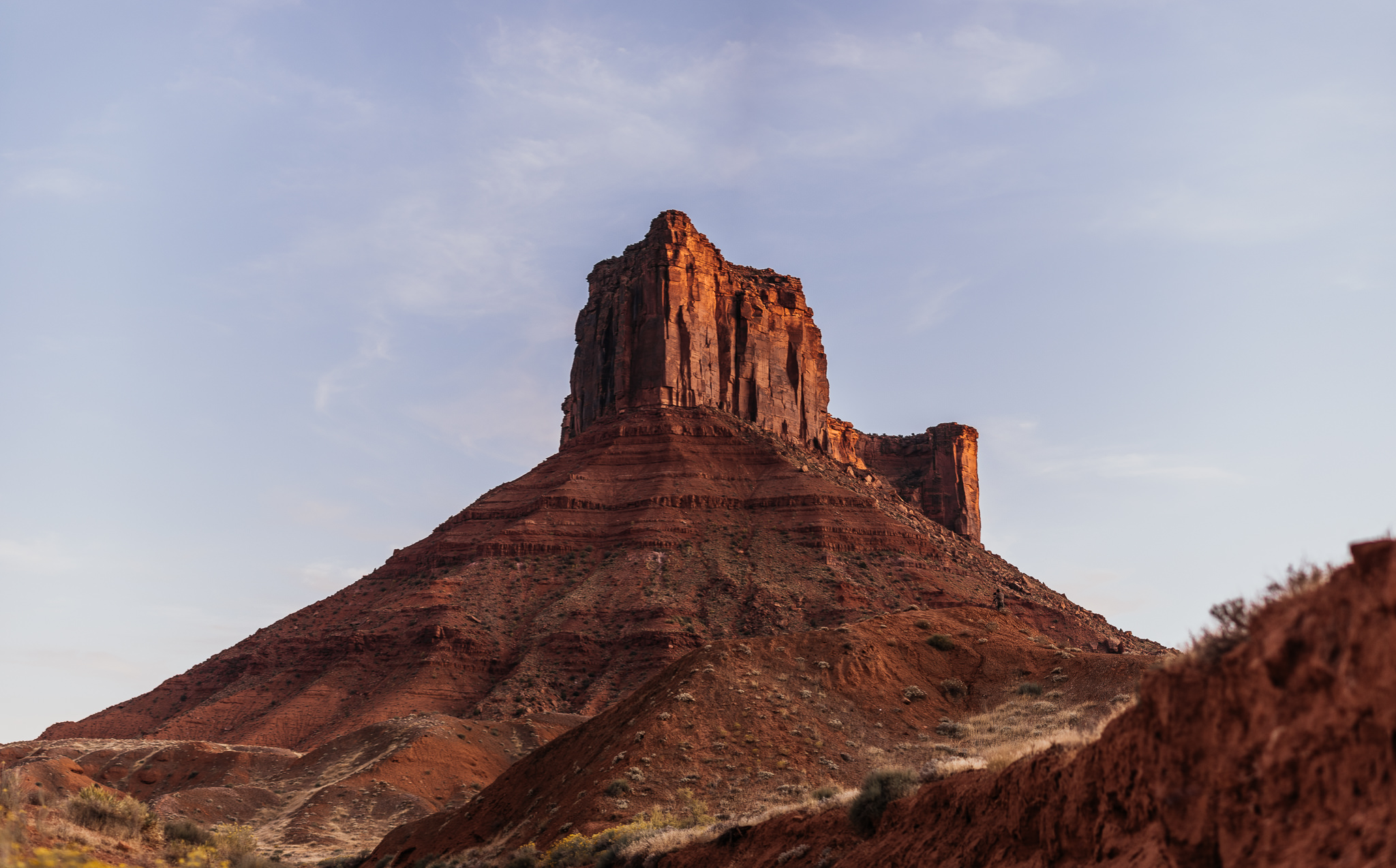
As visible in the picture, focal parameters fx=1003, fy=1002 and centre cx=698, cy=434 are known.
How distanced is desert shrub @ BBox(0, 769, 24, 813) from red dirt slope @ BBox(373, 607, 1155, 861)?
10339 millimetres

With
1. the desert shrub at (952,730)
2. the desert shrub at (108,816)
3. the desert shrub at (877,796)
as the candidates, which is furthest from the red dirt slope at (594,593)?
Answer: the desert shrub at (877,796)

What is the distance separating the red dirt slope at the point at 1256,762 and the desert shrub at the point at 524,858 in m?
13.0

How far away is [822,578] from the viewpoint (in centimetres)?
7469

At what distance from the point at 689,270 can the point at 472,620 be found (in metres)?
45.8

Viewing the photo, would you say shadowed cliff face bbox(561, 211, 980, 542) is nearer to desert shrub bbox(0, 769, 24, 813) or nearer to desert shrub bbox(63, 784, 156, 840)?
desert shrub bbox(63, 784, 156, 840)

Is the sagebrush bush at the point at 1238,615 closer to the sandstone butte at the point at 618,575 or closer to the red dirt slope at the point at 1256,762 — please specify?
the red dirt slope at the point at 1256,762

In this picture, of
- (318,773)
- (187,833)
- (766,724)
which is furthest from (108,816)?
(318,773)

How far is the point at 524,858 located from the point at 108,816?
311 inches

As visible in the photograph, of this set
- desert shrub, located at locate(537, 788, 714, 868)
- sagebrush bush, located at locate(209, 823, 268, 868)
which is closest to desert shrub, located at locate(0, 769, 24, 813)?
sagebrush bush, located at locate(209, 823, 268, 868)

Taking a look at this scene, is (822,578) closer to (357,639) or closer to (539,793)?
(357,639)

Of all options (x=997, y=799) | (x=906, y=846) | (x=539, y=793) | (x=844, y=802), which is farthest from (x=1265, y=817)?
(x=539, y=793)

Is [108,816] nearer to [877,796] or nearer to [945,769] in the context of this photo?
[877,796]

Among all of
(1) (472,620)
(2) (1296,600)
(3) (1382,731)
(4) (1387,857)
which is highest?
(1) (472,620)

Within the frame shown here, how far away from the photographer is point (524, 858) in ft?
66.9
